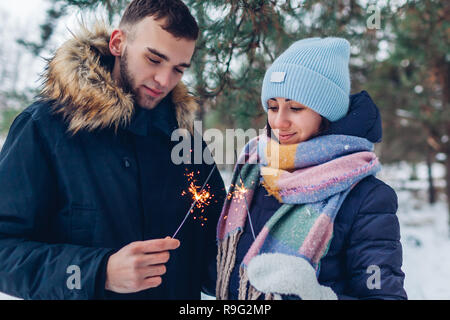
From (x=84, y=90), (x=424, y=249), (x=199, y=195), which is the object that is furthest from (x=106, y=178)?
(x=424, y=249)

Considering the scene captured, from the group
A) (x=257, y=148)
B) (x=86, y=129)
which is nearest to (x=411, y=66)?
(x=257, y=148)

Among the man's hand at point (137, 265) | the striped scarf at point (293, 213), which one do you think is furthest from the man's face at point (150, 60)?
the man's hand at point (137, 265)

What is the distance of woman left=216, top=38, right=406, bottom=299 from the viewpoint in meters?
1.21

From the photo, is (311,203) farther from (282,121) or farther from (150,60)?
(150,60)

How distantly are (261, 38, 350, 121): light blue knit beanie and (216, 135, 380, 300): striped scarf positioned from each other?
6.9 inches

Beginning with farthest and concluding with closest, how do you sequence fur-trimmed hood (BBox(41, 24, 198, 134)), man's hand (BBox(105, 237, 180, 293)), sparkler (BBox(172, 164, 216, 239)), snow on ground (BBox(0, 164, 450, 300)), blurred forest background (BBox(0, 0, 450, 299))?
snow on ground (BBox(0, 164, 450, 300)) → blurred forest background (BBox(0, 0, 450, 299)) → sparkler (BBox(172, 164, 216, 239)) → fur-trimmed hood (BBox(41, 24, 198, 134)) → man's hand (BBox(105, 237, 180, 293))

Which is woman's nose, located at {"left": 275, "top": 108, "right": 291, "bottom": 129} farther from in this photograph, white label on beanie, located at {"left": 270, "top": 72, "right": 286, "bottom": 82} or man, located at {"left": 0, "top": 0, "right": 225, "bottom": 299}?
man, located at {"left": 0, "top": 0, "right": 225, "bottom": 299}

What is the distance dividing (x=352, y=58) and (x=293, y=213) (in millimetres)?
5038

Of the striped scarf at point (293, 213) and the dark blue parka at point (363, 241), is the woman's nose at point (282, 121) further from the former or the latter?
the dark blue parka at point (363, 241)

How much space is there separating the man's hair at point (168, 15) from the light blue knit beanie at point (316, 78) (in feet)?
1.51

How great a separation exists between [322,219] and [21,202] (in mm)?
1194

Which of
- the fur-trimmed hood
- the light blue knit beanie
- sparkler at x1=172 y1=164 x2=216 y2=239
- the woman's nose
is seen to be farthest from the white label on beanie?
the fur-trimmed hood

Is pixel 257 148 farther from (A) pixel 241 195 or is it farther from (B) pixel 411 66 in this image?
(B) pixel 411 66

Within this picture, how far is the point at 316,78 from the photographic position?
1509 millimetres
